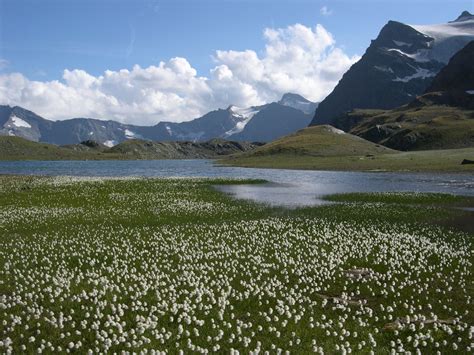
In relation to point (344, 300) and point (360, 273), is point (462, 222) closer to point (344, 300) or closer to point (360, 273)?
point (360, 273)

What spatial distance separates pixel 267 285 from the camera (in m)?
17.6

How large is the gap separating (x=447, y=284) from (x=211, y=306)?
10.5 meters

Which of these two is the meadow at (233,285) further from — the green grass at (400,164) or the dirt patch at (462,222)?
the green grass at (400,164)

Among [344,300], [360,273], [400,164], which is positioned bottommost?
[344,300]

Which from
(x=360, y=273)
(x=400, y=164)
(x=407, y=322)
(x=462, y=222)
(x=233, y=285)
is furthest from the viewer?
(x=400, y=164)

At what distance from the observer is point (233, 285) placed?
17.5 metres

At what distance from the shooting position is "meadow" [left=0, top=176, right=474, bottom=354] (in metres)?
12.5

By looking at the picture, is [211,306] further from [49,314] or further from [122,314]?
[49,314]

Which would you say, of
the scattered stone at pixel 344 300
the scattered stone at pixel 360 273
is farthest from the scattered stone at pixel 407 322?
the scattered stone at pixel 360 273

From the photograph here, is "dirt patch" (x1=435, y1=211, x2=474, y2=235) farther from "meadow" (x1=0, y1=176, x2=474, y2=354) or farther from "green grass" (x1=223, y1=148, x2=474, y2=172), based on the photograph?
"green grass" (x1=223, y1=148, x2=474, y2=172)

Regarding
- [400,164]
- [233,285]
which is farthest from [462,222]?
[400,164]

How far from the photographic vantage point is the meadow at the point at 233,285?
1245 cm

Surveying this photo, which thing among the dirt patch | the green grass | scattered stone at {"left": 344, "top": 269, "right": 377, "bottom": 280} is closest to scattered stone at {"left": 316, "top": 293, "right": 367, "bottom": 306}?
scattered stone at {"left": 344, "top": 269, "right": 377, "bottom": 280}

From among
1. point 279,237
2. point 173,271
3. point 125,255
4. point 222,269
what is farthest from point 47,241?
point 279,237
